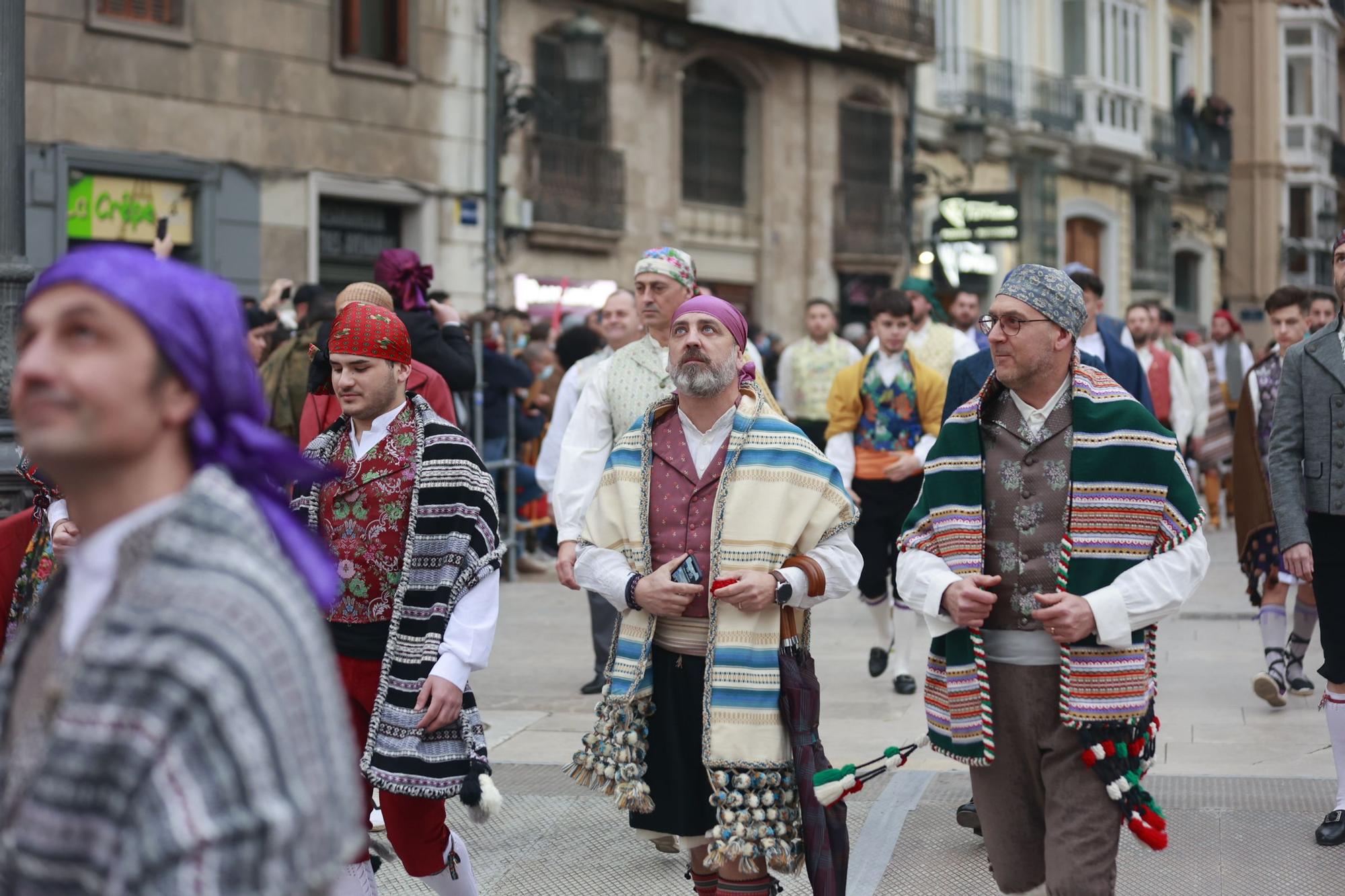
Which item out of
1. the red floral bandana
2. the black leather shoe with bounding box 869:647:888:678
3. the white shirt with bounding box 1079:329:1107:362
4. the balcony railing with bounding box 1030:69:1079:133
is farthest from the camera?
the balcony railing with bounding box 1030:69:1079:133

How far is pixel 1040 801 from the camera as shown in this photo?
4.36m

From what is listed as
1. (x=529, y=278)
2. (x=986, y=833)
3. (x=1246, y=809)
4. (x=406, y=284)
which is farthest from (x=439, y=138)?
(x=986, y=833)

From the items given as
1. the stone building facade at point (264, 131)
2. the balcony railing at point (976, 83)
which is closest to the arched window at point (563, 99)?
the stone building facade at point (264, 131)

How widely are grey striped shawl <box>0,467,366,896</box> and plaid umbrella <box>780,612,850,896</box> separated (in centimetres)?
256

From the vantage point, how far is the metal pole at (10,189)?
6.66m

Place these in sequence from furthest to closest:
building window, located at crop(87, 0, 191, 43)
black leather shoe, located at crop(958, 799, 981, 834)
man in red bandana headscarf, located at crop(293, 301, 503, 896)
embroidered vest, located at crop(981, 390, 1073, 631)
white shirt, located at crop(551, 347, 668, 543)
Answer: building window, located at crop(87, 0, 191, 43) → white shirt, located at crop(551, 347, 668, 543) → black leather shoe, located at crop(958, 799, 981, 834) → man in red bandana headscarf, located at crop(293, 301, 503, 896) → embroidered vest, located at crop(981, 390, 1073, 631)

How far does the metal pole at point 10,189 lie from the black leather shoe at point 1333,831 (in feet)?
16.2

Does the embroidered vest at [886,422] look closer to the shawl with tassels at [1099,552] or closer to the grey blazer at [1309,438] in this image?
the grey blazer at [1309,438]

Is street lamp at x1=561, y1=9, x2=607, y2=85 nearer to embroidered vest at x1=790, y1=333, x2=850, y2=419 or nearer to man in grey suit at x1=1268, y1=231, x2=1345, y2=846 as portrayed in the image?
embroidered vest at x1=790, y1=333, x2=850, y2=419

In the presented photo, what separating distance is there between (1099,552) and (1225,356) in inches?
612

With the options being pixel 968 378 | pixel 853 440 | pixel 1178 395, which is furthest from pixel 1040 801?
pixel 1178 395

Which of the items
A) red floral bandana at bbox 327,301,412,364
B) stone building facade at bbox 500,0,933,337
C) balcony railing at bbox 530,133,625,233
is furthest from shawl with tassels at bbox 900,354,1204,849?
balcony railing at bbox 530,133,625,233

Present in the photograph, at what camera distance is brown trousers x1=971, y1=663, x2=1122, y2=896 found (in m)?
4.12

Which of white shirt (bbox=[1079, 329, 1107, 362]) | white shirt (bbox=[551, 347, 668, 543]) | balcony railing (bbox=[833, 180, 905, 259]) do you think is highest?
balcony railing (bbox=[833, 180, 905, 259])
